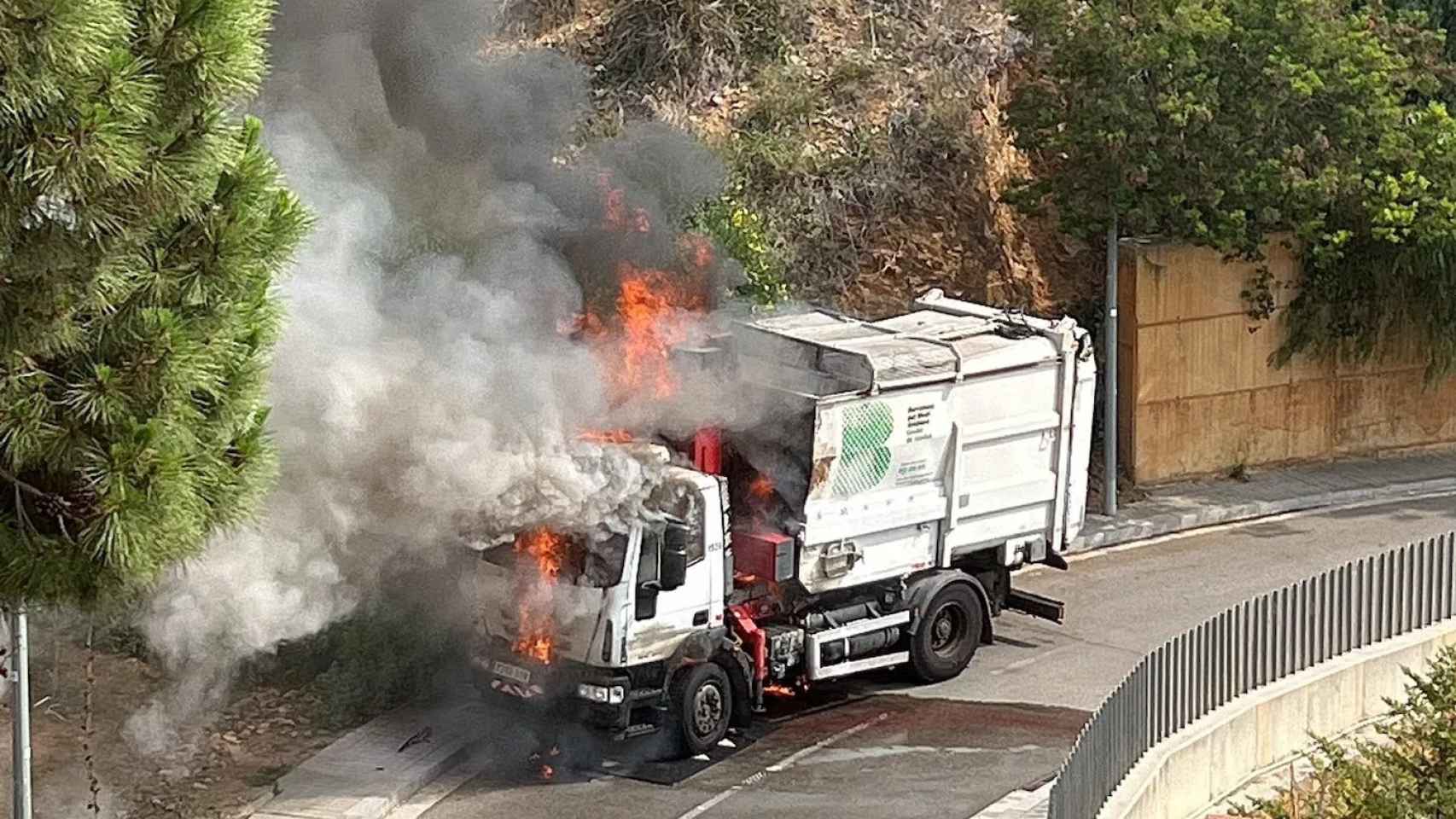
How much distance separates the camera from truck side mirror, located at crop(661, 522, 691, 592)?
1477cm

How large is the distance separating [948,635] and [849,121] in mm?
8422

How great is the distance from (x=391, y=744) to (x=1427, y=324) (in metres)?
13.3

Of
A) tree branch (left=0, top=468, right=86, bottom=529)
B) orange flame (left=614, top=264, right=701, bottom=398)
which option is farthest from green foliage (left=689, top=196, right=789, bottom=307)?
tree branch (left=0, top=468, right=86, bottom=529)

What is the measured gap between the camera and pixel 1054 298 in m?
24.0

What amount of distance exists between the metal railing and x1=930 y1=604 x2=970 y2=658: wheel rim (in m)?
2.53

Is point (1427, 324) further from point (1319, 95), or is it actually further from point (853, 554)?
point (853, 554)

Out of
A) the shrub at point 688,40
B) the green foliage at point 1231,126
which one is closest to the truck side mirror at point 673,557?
the green foliage at point 1231,126

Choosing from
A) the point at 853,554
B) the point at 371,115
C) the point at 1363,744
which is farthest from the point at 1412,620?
the point at 371,115

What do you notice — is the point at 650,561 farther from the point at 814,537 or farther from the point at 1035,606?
the point at 1035,606

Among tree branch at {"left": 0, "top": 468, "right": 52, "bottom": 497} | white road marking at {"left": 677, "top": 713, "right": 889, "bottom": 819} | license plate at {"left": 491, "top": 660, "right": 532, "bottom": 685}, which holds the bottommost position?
white road marking at {"left": 677, "top": 713, "right": 889, "bottom": 819}

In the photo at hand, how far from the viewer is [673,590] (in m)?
14.9

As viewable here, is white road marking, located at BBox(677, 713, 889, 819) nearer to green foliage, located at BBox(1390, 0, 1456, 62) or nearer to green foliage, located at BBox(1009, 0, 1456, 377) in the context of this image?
green foliage, located at BBox(1009, 0, 1456, 377)

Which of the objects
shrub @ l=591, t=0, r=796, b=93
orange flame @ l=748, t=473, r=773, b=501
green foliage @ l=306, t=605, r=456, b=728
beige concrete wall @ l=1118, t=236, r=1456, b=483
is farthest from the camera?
shrub @ l=591, t=0, r=796, b=93

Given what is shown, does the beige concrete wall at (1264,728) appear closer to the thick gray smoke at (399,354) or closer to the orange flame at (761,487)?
the orange flame at (761,487)
